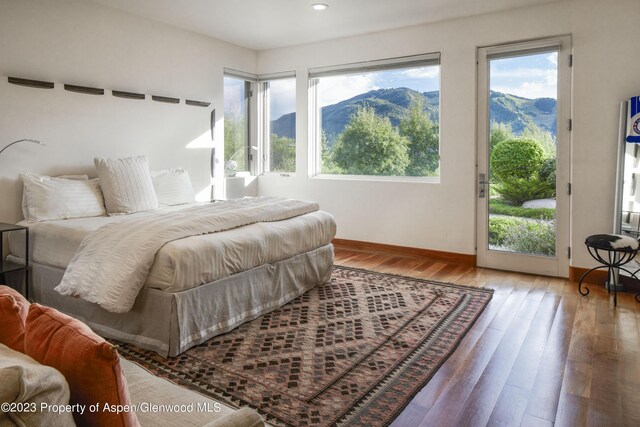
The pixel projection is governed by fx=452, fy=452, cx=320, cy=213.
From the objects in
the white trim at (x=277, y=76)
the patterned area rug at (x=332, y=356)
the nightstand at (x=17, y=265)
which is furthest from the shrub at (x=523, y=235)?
the nightstand at (x=17, y=265)

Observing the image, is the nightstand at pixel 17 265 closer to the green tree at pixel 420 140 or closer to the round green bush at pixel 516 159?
the green tree at pixel 420 140

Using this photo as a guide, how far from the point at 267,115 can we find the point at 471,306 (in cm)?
392

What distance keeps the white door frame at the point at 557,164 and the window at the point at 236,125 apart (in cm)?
301

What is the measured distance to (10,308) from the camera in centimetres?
104

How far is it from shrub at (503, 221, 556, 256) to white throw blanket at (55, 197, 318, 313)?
2.91 meters

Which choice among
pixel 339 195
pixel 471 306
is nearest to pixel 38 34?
pixel 339 195

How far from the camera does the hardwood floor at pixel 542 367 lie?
2039 mm

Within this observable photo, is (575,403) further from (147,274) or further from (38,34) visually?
(38,34)

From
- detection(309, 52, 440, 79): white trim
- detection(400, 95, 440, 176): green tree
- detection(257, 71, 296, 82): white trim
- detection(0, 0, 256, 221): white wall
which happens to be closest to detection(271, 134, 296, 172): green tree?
detection(257, 71, 296, 82): white trim

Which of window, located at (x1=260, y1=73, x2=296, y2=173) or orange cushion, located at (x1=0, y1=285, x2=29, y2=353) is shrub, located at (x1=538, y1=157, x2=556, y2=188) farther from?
orange cushion, located at (x1=0, y1=285, x2=29, y2=353)

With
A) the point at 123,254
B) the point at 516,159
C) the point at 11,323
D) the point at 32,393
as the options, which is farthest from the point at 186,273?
the point at 516,159

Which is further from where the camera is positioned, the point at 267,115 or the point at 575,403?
the point at 267,115

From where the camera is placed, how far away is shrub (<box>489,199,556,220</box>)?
4398 mm

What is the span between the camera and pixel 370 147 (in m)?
5.55
